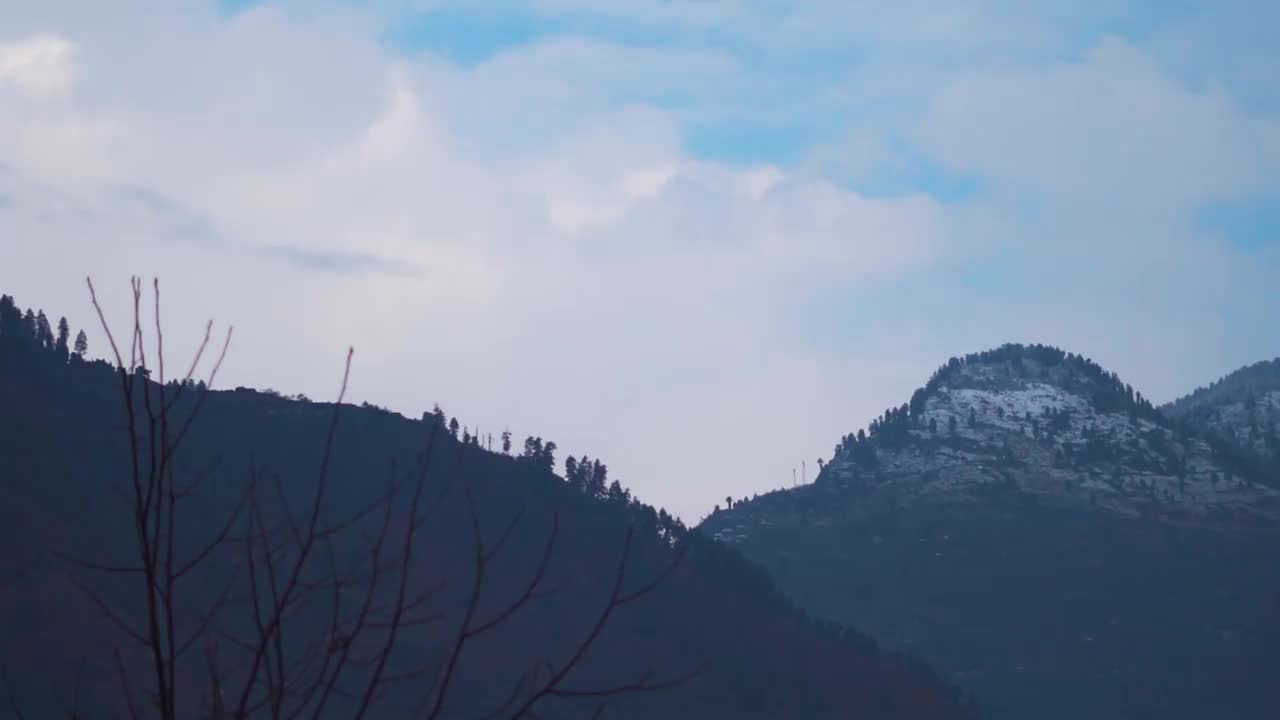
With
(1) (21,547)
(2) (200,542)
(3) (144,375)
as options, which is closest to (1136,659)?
(2) (200,542)

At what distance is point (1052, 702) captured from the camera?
15250 cm

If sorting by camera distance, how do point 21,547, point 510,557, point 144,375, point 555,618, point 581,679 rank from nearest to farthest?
point 144,375
point 21,547
point 581,679
point 555,618
point 510,557

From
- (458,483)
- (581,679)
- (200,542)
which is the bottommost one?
(581,679)

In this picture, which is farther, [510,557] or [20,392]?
[510,557]

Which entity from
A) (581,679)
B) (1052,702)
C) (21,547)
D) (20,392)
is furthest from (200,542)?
(1052,702)

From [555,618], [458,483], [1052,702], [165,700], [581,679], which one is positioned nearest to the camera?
[165,700]

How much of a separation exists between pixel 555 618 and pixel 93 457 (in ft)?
142

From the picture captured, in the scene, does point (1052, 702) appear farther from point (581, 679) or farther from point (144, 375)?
point (144, 375)

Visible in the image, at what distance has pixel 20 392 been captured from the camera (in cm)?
11312

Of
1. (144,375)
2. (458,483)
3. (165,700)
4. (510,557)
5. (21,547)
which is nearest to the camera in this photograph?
(165,700)

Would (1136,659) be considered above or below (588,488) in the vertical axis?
below

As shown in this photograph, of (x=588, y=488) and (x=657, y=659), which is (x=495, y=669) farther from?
(x=588, y=488)

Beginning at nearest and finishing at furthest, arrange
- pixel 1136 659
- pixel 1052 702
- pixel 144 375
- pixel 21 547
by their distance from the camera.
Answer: pixel 144 375
pixel 21 547
pixel 1052 702
pixel 1136 659

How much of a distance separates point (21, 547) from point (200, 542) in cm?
1464
